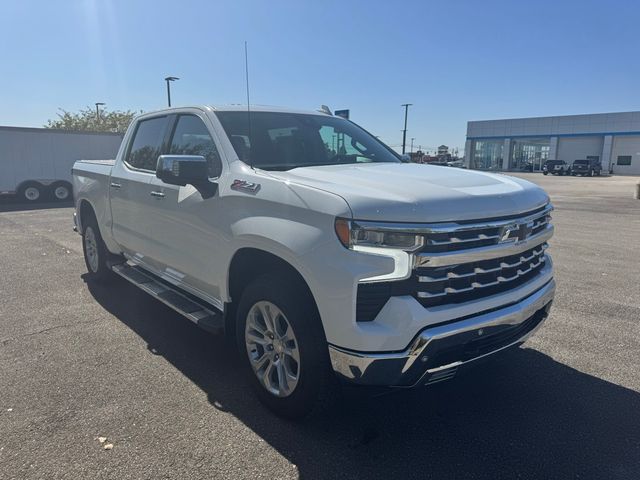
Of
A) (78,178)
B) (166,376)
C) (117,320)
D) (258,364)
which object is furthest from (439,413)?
(78,178)

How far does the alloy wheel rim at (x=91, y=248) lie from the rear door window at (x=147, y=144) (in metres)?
1.45

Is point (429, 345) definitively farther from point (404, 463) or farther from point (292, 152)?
point (292, 152)

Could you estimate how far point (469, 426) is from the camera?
304 cm

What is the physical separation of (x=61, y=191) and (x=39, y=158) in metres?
1.42

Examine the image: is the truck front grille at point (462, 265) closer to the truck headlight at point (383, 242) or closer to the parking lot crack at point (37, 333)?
the truck headlight at point (383, 242)

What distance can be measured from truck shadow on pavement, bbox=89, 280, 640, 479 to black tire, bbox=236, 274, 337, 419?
0.17 m

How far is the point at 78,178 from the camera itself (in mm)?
6359

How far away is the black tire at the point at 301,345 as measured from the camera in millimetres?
2693

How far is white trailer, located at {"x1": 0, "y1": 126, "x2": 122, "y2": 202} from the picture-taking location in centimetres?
1784

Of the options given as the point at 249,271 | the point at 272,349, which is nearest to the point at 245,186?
the point at 249,271

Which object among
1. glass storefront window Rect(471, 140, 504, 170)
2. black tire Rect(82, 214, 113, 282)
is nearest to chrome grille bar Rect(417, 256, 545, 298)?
black tire Rect(82, 214, 113, 282)

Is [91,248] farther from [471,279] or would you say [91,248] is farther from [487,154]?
[487,154]

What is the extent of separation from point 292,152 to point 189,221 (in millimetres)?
960

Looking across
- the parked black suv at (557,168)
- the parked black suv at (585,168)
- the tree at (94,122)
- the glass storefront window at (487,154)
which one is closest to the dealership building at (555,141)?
the glass storefront window at (487,154)
